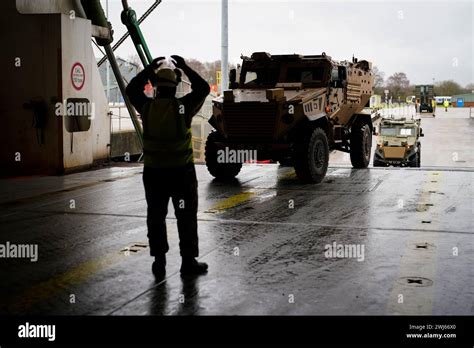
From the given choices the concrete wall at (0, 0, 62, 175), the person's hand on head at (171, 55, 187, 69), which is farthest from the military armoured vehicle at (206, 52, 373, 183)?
the person's hand on head at (171, 55, 187, 69)

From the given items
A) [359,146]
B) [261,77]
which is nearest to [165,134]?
[261,77]

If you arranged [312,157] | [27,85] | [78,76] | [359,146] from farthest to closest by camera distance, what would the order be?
[359,146], [78,76], [27,85], [312,157]

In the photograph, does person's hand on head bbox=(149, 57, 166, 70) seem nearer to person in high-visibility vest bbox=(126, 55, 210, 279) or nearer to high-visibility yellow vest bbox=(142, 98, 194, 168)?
person in high-visibility vest bbox=(126, 55, 210, 279)

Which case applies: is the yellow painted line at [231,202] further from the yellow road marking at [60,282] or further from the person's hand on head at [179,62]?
the person's hand on head at [179,62]

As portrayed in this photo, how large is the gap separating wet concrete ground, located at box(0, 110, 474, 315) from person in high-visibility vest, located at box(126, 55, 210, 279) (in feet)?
0.87

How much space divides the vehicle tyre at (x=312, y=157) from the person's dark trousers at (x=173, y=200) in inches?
241

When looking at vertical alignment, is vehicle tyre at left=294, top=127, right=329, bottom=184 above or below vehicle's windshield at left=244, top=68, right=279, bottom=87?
below

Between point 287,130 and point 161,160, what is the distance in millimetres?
6468

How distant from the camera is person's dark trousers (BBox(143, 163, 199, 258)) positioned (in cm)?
546

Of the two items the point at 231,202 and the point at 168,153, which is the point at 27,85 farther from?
the point at 168,153

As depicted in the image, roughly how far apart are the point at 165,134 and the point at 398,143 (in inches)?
972

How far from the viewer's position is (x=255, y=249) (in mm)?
6426

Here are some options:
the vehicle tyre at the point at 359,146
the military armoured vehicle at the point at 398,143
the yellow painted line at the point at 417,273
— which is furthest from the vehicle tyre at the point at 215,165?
the military armoured vehicle at the point at 398,143

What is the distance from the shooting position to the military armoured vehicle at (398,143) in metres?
28.6
